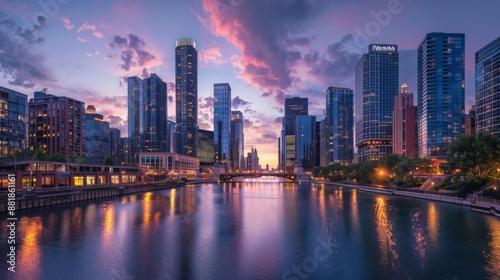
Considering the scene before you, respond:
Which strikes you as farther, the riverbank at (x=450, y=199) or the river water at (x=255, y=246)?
the riverbank at (x=450, y=199)

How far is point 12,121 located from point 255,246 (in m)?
151

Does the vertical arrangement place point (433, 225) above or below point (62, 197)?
below

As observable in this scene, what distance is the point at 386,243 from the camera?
45.4 m

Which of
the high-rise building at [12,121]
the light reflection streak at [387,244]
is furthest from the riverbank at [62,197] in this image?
the light reflection streak at [387,244]

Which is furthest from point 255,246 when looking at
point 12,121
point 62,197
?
point 12,121

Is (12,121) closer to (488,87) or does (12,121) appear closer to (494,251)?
(494,251)

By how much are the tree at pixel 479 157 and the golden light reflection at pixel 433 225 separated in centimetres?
1258

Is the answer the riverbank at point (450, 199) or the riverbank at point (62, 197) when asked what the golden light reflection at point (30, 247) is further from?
the riverbank at point (450, 199)

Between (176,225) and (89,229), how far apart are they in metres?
14.4

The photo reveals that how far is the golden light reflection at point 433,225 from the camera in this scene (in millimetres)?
47344

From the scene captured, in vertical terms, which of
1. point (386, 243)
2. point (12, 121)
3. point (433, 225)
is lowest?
point (433, 225)

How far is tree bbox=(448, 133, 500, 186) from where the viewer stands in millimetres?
78125

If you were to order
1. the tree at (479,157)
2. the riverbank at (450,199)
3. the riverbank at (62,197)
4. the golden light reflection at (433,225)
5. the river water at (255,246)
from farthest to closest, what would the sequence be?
1. the tree at (479,157)
2. the riverbank at (62,197)
3. the riverbank at (450,199)
4. the golden light reflection at (433,225)
5. the river water at (255,246)

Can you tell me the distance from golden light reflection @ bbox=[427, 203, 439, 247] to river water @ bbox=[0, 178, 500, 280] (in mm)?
174
